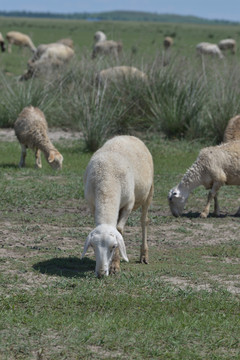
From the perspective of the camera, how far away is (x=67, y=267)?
786cm

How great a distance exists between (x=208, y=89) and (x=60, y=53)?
15358 mm

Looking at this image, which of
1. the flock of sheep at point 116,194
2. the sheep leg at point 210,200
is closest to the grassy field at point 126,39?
the sheep leg at point 210,200

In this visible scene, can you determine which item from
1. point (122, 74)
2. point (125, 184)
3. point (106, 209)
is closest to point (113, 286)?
point (106, 209)

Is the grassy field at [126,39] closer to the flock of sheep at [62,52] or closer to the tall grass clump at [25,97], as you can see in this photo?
the flock of sheep at [62,52]

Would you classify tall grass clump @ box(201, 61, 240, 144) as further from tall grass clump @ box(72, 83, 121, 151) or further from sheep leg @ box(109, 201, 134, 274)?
sheep leg @ box(109, 201, 134, 274)

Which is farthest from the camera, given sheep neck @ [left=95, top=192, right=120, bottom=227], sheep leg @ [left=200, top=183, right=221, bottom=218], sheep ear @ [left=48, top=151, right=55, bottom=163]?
sheep ear @ [left=48, top=151, right=55, bottom=163]

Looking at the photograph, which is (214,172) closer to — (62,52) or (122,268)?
(122,268)

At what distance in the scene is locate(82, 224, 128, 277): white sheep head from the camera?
6852 millimetres

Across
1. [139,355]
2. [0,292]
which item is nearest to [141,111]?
[0,292]

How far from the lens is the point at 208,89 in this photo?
17719 millimetres

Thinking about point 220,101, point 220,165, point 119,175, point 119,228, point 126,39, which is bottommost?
point 126,39

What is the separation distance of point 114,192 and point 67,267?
3.61 feet

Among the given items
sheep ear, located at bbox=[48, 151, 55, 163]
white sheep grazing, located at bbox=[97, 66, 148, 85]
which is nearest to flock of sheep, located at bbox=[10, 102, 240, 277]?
sheep ear, located at bbox=[48, 151, 55, 163]

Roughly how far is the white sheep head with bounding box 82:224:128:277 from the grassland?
0.63 feet
